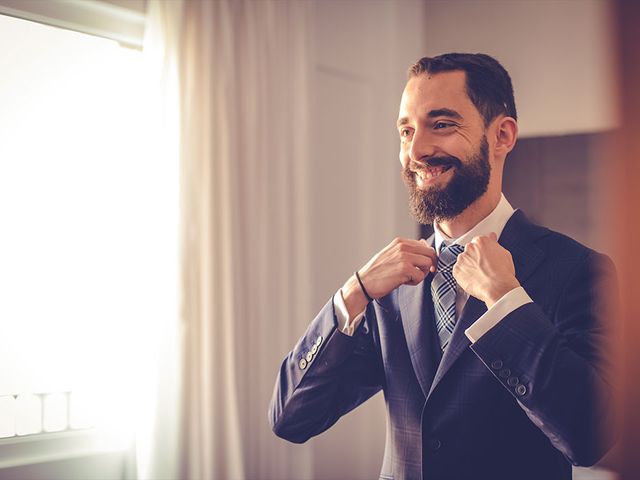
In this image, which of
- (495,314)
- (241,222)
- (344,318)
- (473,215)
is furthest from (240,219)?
(495,314)

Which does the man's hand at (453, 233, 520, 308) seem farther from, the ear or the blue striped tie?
the ear

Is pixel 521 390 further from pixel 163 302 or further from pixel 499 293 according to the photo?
pixel 163 302

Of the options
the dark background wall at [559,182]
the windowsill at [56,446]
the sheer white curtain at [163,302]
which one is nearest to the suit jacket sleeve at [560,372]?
the sheer white curtain at [163,302]

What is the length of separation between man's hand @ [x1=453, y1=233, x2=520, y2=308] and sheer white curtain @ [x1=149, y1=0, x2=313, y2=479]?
1.48 meters

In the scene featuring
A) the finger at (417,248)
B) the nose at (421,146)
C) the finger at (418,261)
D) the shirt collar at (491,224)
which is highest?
the nose at (421,146)

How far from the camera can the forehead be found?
1.41 meters

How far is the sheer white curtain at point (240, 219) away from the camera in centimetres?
260

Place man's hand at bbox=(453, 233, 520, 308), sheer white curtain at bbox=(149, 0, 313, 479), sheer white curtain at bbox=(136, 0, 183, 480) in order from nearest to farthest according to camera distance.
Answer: man's hand at bbox=(453, 233, 520, 308)
sheer white curtain at bbox=(136, 0, 183, 480)
sheer white curtain at bbox=(149, 0, 313, 479)

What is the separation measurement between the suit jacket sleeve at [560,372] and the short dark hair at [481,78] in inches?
17.4

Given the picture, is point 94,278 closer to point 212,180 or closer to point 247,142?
A: point 212,180

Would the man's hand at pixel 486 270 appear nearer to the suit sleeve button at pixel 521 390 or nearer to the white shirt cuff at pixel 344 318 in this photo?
the suit sleeve button at pixel 521 390

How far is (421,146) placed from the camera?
1408 millimetres

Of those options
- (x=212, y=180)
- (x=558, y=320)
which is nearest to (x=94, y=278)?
(x=212, y=180)

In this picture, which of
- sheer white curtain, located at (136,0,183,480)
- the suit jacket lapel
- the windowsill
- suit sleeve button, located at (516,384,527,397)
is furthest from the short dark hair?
the windowsill
